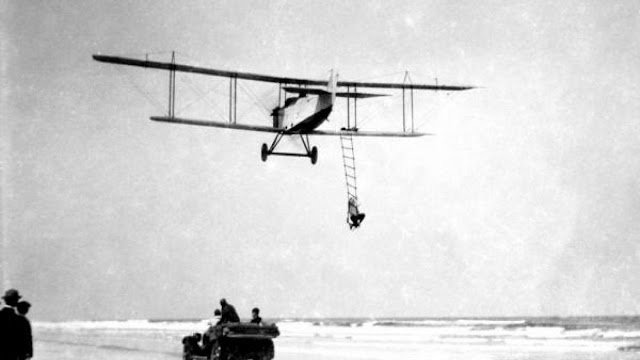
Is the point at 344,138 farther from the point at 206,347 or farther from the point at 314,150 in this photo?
the point at 206,347

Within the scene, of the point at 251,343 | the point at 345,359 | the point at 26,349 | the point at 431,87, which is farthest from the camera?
the point at 431,87

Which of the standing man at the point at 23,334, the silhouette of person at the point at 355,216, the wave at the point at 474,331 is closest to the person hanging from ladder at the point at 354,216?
the silhouette of person at the point at 355,216

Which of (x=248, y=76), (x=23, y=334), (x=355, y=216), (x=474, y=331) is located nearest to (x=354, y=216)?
(x=355, y=216)

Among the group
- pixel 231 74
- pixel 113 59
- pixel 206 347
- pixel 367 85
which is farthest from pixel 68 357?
pixel 367 85

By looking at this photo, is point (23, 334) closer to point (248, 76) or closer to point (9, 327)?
point (9, 327)

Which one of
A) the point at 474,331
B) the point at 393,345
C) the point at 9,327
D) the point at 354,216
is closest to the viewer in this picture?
the point at 9,327

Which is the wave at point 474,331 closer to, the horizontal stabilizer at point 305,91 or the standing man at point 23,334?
the horizontal stabilizer at point 305,91
